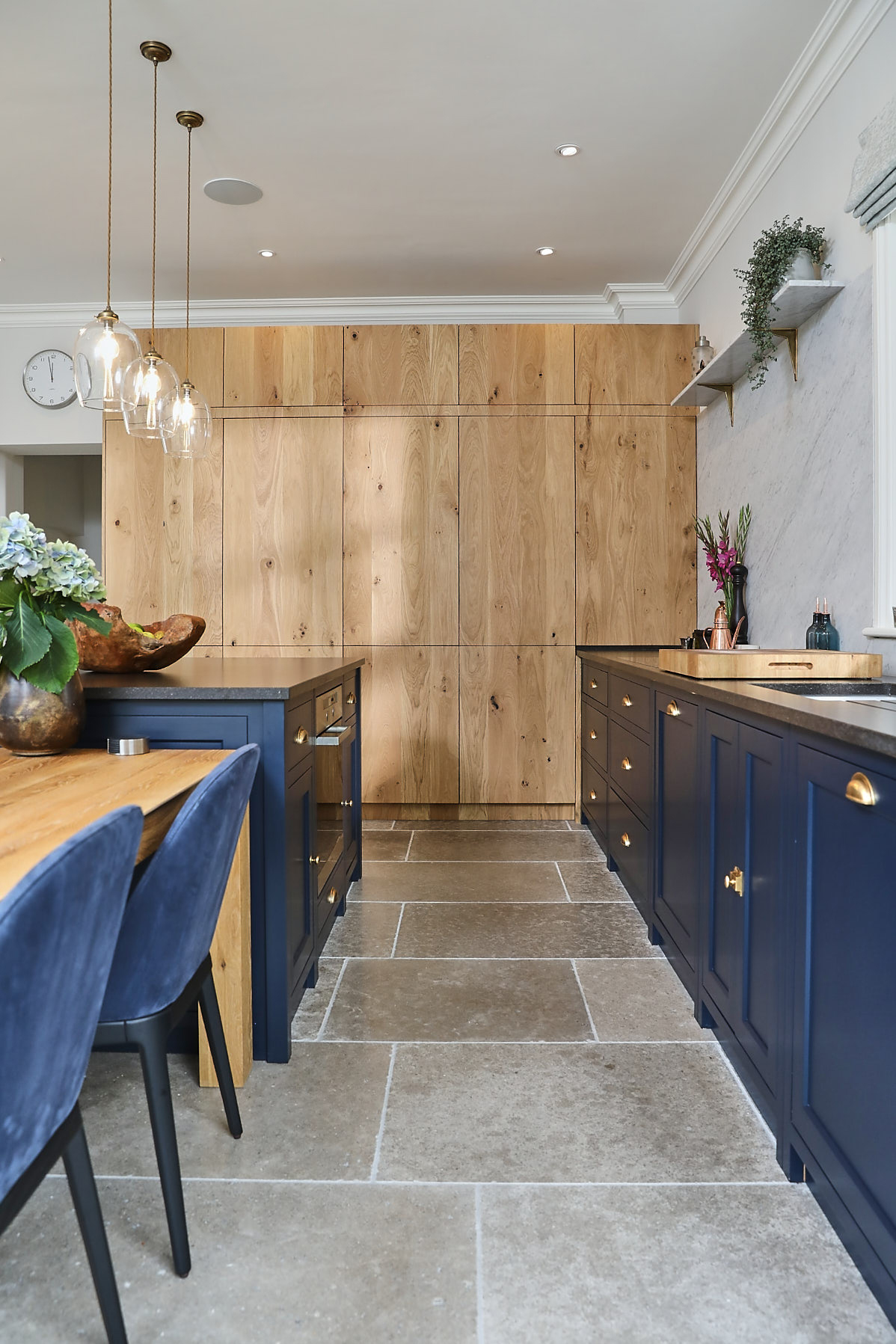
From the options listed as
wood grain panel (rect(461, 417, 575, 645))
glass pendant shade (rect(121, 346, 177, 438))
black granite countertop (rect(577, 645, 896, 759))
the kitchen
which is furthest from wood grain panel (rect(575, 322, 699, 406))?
glass pendant shade (rect(121, 346, 177, 438))

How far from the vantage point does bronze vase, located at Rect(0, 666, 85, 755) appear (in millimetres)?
1823

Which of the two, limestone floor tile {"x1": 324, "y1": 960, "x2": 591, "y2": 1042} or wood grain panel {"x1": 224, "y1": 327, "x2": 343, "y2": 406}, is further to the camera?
wood grain panel {"x1": 224, "y1": 327, "x2": 343, "y2": 406}

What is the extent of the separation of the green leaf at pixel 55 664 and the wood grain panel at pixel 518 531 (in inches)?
114

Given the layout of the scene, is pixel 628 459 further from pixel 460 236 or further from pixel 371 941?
pixel 371 941

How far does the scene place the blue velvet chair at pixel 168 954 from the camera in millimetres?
1305

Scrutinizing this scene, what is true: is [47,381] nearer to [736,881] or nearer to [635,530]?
[635,530]

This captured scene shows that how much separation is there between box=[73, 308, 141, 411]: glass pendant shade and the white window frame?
6.56 ft

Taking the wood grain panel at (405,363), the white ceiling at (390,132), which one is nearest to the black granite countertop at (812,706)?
the white ceiling at (390,132)

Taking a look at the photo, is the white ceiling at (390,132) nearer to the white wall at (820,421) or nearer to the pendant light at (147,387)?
the pendant light at (147,387)

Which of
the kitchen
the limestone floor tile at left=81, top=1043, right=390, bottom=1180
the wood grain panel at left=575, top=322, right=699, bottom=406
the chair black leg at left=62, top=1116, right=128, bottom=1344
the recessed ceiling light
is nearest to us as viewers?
the chair black leg at left=62, top=1116, right=128, bottom=1344

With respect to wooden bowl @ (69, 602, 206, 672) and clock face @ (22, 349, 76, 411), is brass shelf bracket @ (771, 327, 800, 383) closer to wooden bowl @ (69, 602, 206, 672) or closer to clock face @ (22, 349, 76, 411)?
wooden bowl @ (69, 602, 206, 672)

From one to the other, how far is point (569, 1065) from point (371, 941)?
38.4 inches

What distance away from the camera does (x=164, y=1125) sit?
130cm

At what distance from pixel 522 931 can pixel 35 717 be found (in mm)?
1753
